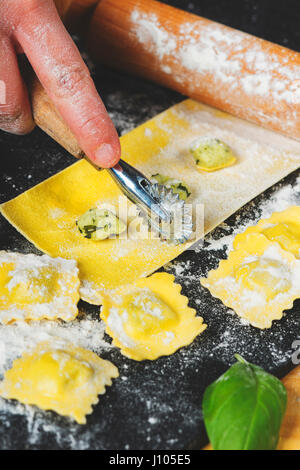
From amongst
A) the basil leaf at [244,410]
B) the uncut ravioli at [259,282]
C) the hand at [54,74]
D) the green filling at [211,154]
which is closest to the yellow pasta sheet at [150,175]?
the green filling at [211,154]

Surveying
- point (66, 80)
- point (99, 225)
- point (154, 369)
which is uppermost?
point (66, 80)

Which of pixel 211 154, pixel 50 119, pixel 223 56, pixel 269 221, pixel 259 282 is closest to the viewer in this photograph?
pixel 259 282

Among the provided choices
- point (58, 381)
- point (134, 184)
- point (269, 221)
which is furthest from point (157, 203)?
point (58, 381)

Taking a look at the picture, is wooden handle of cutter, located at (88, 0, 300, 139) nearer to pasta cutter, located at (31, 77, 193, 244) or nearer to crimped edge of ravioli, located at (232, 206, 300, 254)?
crimped edge of ravioli, located at (232, 206, 300, 254)

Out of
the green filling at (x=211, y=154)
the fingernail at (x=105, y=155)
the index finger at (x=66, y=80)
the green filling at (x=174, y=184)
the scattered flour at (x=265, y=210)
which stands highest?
the index finger at (x=66, y=80)

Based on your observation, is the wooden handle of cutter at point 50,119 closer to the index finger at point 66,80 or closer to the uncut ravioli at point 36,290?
the index finger at point 66,80

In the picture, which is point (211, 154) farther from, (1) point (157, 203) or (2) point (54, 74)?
(2) point (54, 74)
